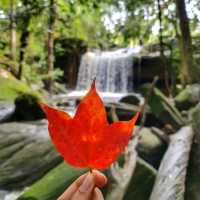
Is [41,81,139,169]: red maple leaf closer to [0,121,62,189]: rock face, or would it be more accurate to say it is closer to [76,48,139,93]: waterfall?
[0,121,62,189]: rock face

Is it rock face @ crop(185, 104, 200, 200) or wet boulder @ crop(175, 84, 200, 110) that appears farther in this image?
wet boulder @ crop(175, 84, 200, 110)

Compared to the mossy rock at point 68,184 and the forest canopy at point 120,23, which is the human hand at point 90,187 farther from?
the forest canopy at point 120,23

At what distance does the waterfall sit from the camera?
1380cm

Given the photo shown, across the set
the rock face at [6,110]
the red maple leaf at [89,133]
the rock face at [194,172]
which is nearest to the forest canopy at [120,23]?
the rock face at [6,110]

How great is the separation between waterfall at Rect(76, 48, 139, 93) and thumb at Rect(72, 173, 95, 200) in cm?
1304

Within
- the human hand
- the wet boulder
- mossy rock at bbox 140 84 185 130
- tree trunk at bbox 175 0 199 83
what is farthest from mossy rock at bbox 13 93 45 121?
the human hand

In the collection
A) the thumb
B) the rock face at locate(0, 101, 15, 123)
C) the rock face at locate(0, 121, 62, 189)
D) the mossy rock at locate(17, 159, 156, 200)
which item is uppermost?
the thumb

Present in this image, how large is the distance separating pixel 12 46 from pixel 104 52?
840 centimetres

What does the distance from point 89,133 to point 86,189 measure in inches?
3.8

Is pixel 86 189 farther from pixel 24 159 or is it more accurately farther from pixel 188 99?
pixel 188 99

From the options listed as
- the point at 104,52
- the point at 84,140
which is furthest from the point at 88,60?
the point at 84,140

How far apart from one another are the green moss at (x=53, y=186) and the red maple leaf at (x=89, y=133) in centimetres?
159

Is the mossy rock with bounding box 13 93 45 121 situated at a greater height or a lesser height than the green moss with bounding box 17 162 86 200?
greater

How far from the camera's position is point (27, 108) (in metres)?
7.29
